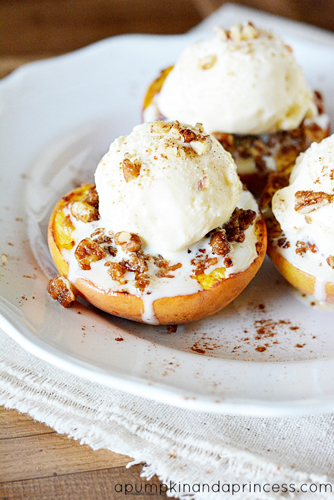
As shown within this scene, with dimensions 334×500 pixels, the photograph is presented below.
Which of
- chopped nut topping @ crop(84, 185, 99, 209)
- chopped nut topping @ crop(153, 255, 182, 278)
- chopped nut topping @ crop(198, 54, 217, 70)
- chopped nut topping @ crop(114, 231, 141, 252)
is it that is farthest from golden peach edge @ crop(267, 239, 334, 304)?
chopped nut topping @ crop(198, 54, 217, 70)

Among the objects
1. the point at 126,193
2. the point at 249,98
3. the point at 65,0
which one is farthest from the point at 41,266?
the point at 65,0

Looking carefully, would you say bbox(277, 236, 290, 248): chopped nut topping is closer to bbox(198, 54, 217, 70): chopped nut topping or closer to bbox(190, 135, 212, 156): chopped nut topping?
bbox(190, 135, 212, 156): chopped nut topping

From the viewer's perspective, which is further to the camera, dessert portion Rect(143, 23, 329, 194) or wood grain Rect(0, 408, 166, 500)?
dessert portion Rect(143, 23, 329, 194)

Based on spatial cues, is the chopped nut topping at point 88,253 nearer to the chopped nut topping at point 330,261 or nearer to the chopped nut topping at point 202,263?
the chopped nut topping at point 202,263

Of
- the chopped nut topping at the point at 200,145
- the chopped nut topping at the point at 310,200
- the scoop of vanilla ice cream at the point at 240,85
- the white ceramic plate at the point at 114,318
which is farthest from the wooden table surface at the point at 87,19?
the chopped nut topping at the point at 310,200

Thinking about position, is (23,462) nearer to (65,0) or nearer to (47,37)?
(47,37)

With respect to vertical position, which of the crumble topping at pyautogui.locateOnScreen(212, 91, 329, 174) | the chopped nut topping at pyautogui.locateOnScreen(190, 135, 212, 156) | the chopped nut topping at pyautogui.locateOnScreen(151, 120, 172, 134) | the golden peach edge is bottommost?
the golden peach edge
